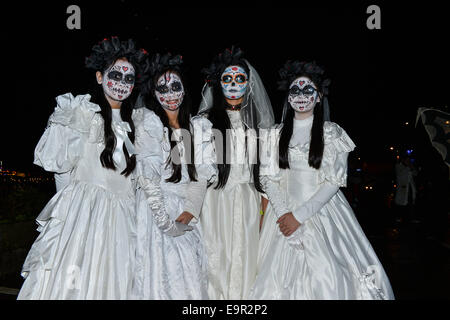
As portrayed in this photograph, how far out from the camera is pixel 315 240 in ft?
9.99

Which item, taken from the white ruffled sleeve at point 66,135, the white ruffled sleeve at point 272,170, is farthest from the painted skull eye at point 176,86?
the white ruffled sleeve at point 272,170

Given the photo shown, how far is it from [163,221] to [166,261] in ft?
0.83

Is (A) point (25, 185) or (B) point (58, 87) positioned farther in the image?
(B) point (58, 87)

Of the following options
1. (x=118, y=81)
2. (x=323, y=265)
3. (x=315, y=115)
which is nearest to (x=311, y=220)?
(x=323, y=265)

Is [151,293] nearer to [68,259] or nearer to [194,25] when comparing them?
[68,259]

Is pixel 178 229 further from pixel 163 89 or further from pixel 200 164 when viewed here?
pixel 163 89

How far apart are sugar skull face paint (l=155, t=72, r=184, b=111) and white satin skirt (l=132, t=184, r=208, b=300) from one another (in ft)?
2.15

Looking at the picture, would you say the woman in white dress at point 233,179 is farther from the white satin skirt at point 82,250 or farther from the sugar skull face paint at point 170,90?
the white satin skirt at point 82,250

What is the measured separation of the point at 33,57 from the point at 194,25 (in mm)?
2649

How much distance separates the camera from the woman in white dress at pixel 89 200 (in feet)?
8.88

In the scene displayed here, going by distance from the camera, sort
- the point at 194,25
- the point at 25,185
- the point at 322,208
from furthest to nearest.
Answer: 1. the point at 194,25
2. the point at 25,185
3. the point at 322,208

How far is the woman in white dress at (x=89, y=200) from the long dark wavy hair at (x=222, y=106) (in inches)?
26.4
